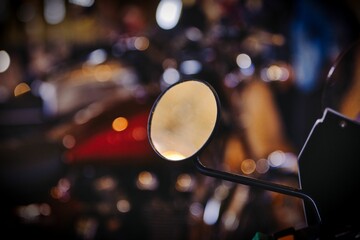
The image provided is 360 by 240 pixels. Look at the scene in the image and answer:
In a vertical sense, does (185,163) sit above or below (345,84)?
below

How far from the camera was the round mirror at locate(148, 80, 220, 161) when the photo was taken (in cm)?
126

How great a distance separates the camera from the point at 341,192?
121 cm

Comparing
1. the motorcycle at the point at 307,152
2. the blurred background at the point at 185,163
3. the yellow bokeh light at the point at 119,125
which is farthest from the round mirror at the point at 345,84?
the yellow bokeh light at the point at 119,125

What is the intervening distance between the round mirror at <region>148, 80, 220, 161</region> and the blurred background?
1.36 meters

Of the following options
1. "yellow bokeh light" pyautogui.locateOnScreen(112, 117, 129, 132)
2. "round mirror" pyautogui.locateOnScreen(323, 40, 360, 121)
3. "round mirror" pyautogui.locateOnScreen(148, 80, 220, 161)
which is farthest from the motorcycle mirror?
"yellow bokeh light" pyautogui.locateOnScreen(112, 117, 129, 132)

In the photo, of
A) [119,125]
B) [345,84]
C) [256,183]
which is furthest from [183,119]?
[119,125]

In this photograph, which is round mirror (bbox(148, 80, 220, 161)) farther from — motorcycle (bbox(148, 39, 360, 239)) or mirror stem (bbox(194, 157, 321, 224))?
mirror stem (bbox(194, 157, 321, 224))

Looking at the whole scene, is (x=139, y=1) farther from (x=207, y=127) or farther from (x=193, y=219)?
(x=207, y=127)

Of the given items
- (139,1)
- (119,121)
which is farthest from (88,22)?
(119,121)

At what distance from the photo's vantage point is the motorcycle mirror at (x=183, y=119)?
124cm

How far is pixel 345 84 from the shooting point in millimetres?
1501

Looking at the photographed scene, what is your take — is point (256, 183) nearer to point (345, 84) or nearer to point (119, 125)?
point (345, 84)

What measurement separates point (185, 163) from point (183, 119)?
1.94 metres

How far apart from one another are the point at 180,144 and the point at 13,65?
6354 mm
